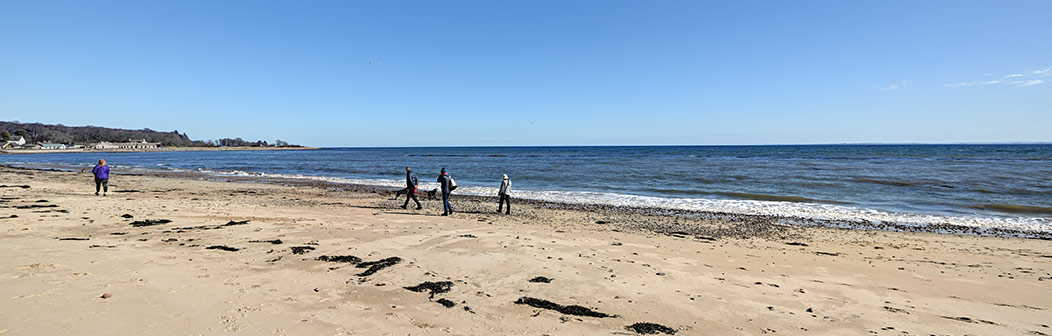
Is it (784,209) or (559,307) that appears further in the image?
(784,209)

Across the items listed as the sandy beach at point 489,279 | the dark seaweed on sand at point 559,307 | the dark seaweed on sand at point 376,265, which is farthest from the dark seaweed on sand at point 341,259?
the dark seaweed on sand at point 559,307

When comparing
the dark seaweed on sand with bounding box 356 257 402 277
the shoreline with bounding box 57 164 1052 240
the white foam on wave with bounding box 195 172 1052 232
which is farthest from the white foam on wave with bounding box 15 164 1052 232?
the dark seaweed on sand with bounding box 356 257 402 277

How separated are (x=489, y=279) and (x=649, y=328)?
2.45 meters

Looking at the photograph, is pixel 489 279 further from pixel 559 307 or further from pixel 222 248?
pixel 222 248

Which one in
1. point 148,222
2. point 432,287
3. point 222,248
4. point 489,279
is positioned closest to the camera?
point 432,287

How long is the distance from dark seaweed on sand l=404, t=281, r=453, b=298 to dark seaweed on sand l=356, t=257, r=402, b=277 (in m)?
0.94

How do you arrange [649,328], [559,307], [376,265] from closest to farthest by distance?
[649,328]
[559,307]
[376,265]

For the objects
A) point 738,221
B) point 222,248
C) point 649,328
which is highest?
point 222,248

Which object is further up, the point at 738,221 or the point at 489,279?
the point at 489,279

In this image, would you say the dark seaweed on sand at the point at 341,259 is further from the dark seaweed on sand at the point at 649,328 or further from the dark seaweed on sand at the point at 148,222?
the dark seaweed on sand at the point at 148,222

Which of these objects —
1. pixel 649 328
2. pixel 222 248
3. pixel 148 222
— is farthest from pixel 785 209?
pixel 148 222

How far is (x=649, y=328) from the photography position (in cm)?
475

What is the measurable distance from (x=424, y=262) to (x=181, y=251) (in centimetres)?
400

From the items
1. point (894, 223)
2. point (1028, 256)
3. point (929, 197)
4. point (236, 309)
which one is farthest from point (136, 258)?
point (929, 197)
